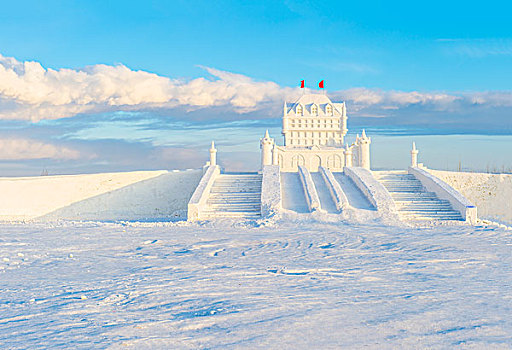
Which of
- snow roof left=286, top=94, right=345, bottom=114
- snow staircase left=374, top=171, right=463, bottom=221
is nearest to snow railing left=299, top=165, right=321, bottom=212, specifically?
snow staircase left=374, top=171, right=463, bottom=221

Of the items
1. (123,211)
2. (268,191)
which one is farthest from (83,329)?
(123,211)

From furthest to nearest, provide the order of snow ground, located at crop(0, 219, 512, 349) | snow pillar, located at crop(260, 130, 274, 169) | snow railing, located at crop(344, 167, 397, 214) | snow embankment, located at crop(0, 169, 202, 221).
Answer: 1. snow pillar, located at crop(260, 130, 274, 169)
2. snow embankment, located at crop(0, 169, 202, 221)
3. snow railing, located at crop(344, 167, 397, 214)
4. snow ground, located at crop(0, 219, 512, 349)

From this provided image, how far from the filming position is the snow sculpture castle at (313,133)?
4200cm

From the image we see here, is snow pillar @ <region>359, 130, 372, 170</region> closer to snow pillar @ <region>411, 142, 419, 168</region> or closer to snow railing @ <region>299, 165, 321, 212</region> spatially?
snow pillar @ <region>411, 142, 419, 168</region>

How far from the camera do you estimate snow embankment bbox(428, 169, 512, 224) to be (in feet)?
80.5

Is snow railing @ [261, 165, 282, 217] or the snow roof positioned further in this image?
the snow roof

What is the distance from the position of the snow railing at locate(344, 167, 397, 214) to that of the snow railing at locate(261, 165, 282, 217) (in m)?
3.48

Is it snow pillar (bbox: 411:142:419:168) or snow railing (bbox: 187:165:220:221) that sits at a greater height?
snow pillar (bbox: 411:142:419:168)

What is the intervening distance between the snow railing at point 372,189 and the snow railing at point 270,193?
3483 mm

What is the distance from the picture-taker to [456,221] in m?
16.6

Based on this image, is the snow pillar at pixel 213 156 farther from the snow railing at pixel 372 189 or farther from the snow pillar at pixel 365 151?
the snow pillar at pixel 365 151

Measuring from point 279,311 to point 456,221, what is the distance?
12.8m

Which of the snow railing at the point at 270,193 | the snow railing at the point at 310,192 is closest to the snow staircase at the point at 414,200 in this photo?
the snow railing at the point at 310,192

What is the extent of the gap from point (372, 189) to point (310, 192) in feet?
8.65
